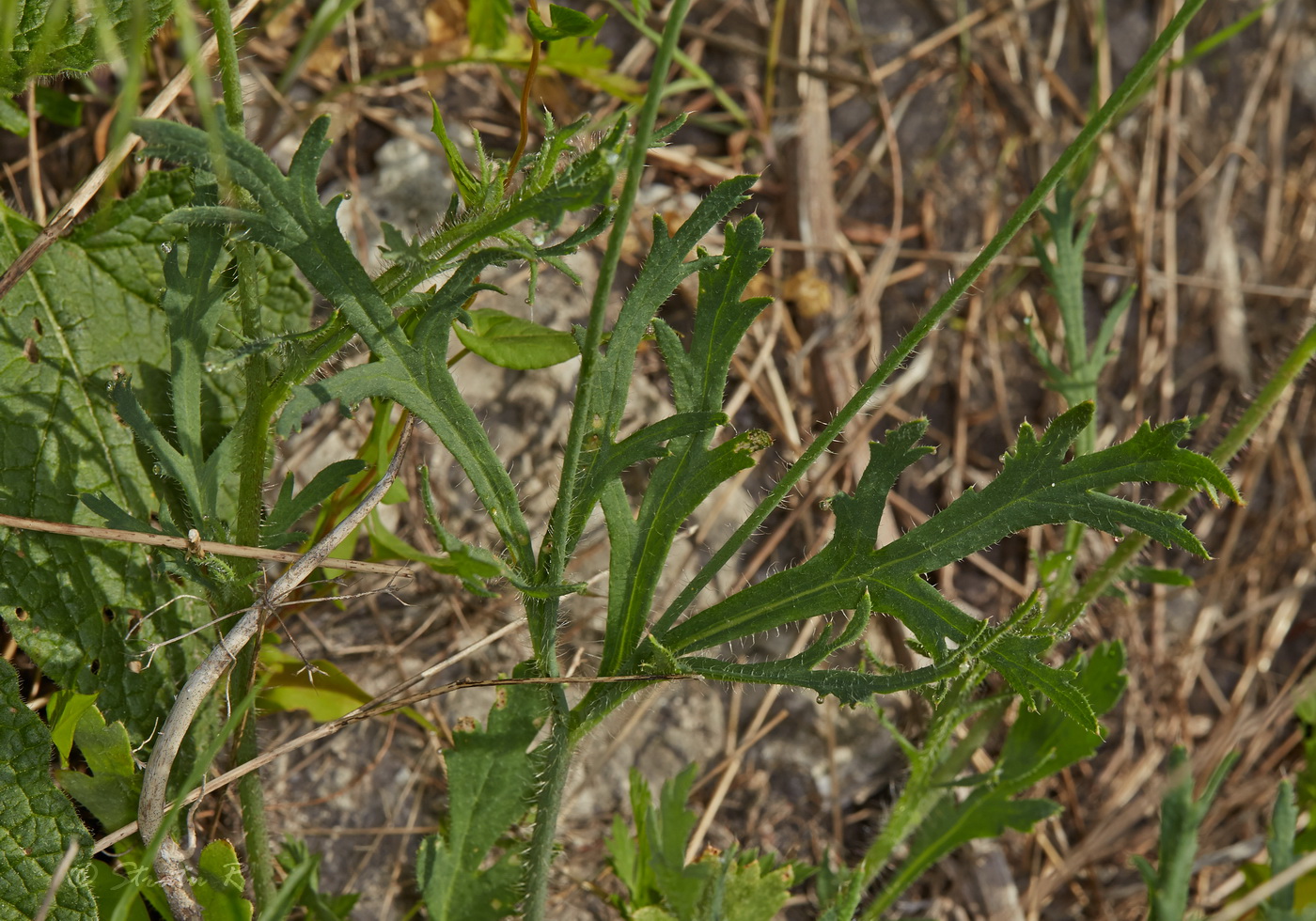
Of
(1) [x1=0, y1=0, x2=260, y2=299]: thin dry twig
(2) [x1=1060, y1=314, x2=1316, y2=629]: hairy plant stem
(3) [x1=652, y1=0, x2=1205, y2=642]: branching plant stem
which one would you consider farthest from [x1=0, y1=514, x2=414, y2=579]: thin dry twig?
(2) [x1=1060, y1=314, x2=1316, y2=629]: hairy plant stem

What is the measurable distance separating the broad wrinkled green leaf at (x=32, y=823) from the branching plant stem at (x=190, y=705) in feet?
0.40

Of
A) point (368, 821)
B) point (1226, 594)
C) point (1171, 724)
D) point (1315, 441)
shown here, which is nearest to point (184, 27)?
Answer: point (368, 821)

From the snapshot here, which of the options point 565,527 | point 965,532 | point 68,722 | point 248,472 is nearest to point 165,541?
point 248,472

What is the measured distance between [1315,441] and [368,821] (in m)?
3.13

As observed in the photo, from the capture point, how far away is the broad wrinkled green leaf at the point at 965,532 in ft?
4.39

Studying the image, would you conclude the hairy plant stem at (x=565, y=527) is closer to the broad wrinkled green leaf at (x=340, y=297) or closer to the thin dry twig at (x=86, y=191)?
the broad wrinkled green leaf at (x=340, y=297)

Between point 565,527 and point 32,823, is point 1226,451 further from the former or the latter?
point 32,823

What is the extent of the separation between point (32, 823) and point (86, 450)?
24.0 inches

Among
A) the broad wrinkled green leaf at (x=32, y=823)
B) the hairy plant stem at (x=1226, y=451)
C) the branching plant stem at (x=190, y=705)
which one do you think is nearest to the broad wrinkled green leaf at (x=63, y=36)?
the branching plant stem at (x=190, y=705)

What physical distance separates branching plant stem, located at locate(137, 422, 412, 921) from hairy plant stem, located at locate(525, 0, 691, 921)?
12.6 inches

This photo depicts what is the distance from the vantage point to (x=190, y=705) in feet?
4.74

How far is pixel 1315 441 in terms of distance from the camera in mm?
3172

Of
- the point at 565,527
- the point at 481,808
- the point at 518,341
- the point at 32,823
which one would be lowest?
the point at 481,808

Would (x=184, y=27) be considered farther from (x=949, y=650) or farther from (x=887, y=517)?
(x=887, y=517)
